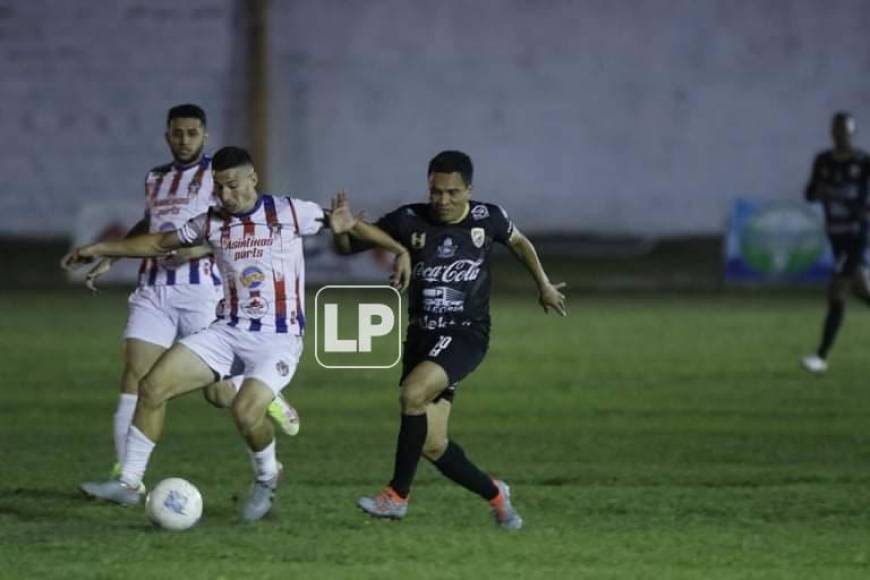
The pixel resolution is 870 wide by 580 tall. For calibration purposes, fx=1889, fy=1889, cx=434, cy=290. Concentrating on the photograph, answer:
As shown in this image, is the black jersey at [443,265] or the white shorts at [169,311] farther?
the white shorts at [169,311]

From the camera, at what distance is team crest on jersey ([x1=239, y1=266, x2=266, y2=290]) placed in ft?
29.5

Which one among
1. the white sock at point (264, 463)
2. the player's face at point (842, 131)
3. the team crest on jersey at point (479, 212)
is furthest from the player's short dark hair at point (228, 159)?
the player's face at point (842, 131)

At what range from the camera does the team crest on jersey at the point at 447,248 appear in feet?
29.3

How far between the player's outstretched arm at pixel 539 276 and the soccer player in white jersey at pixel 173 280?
5.66ft

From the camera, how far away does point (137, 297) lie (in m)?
10.3

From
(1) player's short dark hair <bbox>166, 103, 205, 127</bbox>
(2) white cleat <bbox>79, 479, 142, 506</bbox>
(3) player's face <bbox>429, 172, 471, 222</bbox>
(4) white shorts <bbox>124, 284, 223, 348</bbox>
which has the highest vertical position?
(1) player's short dark hair <bbox>166, 103, 205, 127</bbox>

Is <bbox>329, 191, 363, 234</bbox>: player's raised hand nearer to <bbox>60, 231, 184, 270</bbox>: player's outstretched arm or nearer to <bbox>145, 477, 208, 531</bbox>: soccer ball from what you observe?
<bbox>60, 231, 184, 270</bbox>: player's outstretched arm

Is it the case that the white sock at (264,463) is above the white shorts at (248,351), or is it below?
below

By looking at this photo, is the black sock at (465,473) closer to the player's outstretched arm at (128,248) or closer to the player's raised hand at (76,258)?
the player's outstretched arm at (128,248)

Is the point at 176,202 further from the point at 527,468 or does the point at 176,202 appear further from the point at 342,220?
the point at 527,468

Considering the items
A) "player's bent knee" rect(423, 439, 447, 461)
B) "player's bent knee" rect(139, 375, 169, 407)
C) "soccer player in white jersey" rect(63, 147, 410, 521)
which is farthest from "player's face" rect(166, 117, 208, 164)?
"player's bent knee" rect(423, 439, 447, 461)

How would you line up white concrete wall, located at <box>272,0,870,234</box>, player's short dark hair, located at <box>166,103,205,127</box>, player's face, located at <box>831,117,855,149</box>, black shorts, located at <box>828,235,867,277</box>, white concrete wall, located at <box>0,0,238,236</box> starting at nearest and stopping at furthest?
player's short dark hair, located at <box>166,103,205,127</box>
player's face, located at <box>831,117,855,149</box>
black shorts, located at <box>828,235,867,277</box>
white concrete wall, located at <box>0,0,238,236</box>
white concrete wall, located at <box>272,0,870,234</box>

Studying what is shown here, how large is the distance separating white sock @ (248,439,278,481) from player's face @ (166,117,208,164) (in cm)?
192

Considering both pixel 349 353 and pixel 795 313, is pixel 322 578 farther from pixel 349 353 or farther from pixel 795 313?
pixel 795 313
